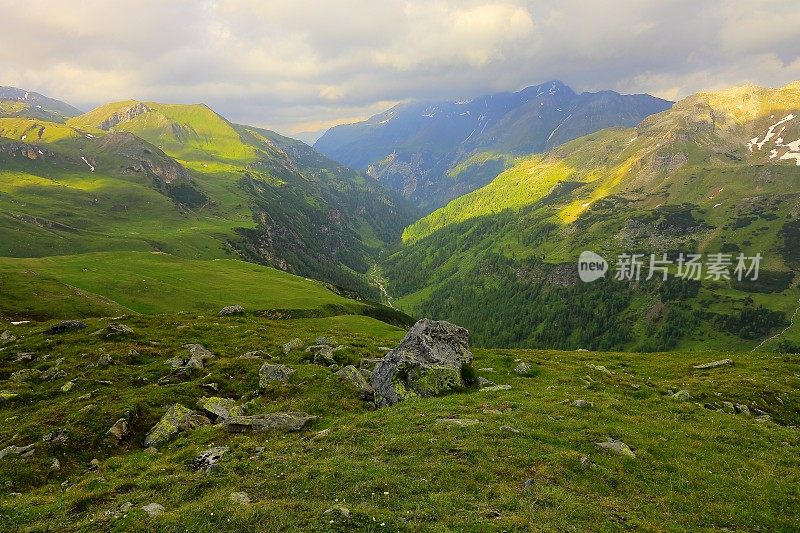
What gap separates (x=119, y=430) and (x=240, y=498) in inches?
621

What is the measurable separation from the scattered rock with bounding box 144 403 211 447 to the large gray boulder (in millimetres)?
14255

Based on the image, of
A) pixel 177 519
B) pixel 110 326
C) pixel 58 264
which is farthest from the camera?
pixel 58 264

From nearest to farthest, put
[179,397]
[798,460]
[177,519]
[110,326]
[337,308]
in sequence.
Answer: [177,519], [798,460], [179,397], [110,326], [337,308]

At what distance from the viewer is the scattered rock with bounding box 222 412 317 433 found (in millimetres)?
29984

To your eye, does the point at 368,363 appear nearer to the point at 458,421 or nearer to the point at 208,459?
the point at 458,421

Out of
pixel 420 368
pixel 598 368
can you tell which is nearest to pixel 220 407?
pixel 420 368

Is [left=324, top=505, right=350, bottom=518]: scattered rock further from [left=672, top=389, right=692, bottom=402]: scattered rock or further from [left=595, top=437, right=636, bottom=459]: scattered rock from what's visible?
[left=672, top=389, right=692, bottom=402]: scattered rock

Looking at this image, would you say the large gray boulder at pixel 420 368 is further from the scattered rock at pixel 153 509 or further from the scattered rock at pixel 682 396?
the scattered rock at pixel 153 509

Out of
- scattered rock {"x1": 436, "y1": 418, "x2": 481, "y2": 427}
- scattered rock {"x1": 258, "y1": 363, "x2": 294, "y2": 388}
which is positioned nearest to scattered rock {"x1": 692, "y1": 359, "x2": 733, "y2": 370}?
scattered rock {"x1": 436, "y1": 418, "x2": 481, "y2": 427}

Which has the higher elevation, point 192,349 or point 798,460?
point 798,460

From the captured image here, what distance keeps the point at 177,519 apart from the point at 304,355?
103ft

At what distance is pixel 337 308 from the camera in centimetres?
12144

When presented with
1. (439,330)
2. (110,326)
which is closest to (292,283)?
(110,326)

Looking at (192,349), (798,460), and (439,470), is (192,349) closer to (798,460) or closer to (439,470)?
(439,470)
